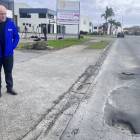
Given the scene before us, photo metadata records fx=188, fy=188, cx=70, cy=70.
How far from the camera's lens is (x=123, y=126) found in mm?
3543

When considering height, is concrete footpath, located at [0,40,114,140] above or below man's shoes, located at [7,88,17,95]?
below

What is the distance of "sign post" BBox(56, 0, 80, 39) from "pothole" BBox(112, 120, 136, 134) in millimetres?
22373

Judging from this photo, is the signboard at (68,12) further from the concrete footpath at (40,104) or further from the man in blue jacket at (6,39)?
the man in blue jacket at (6,39)

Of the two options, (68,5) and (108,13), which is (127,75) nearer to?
(68,5)

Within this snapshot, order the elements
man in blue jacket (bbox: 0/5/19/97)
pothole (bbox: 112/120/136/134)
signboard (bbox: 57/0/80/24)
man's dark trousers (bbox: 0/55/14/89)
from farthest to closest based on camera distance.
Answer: signboard (bbox: 57/0/80/24) → man's dark trousers (bbox: 0/55/14/89) → man in blue jacket (bbox: 0/5/19/97) → pothole (bbox: 112/120/136/134)

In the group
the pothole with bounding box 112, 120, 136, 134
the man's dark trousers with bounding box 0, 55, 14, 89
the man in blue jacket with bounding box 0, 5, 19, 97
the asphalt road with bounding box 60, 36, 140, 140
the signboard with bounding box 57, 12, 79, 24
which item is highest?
the signboard with bounding box 57, 12, 79, 24

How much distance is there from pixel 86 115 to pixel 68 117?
388 mm

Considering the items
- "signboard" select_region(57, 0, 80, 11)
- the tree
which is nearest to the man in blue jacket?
"signboard" select_region(57, 0, 80, 11)

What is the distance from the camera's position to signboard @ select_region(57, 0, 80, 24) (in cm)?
2459

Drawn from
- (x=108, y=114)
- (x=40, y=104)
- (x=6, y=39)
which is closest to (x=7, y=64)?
(x=6, y=39)

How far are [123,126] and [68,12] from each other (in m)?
22.9

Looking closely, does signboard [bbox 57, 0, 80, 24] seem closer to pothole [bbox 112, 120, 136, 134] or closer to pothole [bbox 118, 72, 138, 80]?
pothole [bbox 118, 72, 138, 80]

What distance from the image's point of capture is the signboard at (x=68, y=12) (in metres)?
24.6

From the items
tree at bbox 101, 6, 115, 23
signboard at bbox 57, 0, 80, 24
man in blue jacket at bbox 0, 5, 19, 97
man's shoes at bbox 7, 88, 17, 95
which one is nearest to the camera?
man in blue jacket at bbox 0, 5, 19, 97
